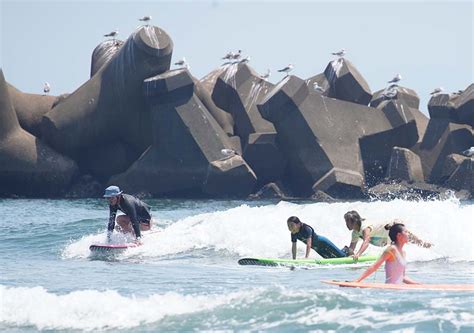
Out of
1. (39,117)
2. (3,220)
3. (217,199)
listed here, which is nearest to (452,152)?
(217,199)

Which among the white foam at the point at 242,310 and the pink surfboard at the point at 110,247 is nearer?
the white foam at the point at 242,310

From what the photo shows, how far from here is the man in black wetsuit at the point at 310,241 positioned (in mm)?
16391

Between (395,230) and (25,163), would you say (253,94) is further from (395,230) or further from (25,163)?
(395,230)

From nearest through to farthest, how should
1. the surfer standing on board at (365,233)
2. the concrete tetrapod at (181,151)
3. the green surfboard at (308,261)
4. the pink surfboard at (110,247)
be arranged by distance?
the green surfboard at (308,261) < the surfer standing on board at (365,233) < the pink surfboard at (110,247) < the concrete tetrapod at (181,151)

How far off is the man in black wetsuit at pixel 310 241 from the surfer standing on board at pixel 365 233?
26 cm

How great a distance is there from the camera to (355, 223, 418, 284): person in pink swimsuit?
12.0 metres

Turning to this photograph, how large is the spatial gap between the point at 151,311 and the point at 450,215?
11.3m

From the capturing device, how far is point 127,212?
19.0 meters

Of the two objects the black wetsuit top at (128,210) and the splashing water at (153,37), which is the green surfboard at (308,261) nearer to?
the black wetsuit top at (128,210)

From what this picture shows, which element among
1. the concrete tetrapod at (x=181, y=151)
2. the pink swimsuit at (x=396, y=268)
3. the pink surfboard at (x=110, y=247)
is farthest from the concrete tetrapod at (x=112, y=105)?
the pink swimsuit at (x=396, y=268)

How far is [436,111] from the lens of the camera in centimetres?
4491

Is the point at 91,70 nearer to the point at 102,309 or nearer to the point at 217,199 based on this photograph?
the point at 217,199

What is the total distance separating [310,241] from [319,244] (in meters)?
0.29

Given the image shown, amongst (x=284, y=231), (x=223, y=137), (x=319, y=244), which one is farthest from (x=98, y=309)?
(x=223, y=137)
